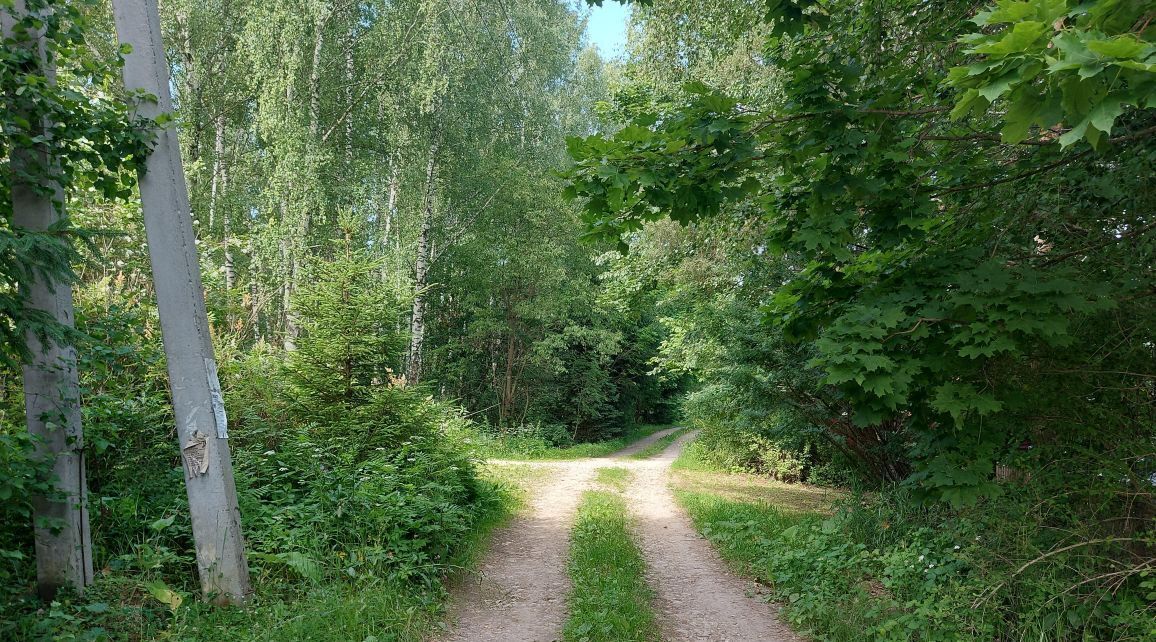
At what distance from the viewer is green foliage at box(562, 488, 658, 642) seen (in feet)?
16.6

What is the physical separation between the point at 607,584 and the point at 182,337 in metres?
4.42

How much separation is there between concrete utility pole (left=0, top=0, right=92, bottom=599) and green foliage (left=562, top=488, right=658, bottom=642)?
12.0ft

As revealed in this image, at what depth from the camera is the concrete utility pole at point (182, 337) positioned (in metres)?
4.53

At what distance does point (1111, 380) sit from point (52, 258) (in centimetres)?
649

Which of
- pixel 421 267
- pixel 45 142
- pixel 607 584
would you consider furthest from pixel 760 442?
pixel 45 142

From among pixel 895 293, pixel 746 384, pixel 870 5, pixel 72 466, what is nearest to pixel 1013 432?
pixel 895 293

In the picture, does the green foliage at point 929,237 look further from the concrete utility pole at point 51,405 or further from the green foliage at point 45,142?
the concrete utility pole at point 51,405

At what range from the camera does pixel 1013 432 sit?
396 cm

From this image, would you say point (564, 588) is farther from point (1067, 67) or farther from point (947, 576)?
point (1067, 67)

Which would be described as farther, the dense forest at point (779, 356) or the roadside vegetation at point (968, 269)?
the dense forest at point (779, 356)

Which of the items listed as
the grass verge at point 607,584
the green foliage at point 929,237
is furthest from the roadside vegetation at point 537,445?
the green foliage at point 929,237

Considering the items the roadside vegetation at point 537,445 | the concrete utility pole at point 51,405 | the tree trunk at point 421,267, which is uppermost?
the tree trunk at point 421,267

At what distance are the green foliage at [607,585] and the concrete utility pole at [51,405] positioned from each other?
364cm

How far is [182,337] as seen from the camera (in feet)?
15.0
